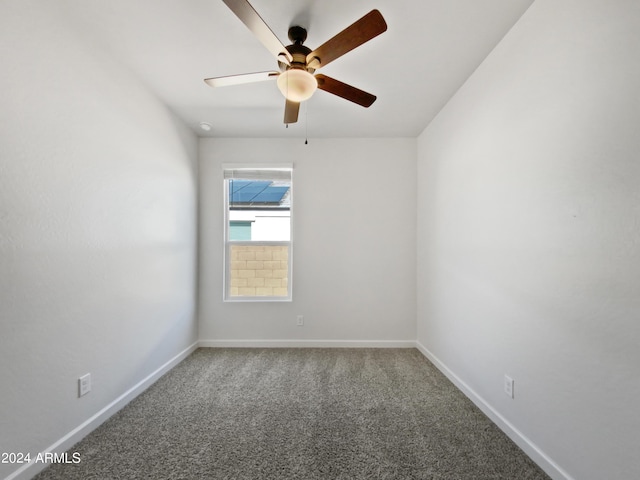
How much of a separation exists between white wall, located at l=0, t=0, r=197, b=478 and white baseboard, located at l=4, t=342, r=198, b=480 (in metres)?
0.03

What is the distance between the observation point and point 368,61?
6.89 ft

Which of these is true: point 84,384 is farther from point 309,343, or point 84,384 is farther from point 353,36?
point 353,36

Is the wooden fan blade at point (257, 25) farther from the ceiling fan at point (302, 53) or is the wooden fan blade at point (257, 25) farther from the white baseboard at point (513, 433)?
the white baseboard at point (513, 433)

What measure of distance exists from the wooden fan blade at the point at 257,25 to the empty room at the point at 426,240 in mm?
15

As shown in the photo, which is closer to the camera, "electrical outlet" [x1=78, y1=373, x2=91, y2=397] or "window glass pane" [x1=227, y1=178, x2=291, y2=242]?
"electrical outlet" [x1=78, y1=373, x2=91, y2=397]

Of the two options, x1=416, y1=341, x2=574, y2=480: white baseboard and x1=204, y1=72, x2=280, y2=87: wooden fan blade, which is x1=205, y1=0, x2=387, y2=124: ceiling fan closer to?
x1=204, y1=72, x2=280, y2=87: wooden fan blade

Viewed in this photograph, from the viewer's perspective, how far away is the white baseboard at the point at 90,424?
4.70 feet

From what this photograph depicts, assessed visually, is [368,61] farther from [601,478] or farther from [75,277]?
[601,478]

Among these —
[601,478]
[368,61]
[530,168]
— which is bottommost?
[601,478]

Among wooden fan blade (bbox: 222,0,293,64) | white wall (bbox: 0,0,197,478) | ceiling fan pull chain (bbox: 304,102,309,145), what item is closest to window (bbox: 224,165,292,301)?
ceiling fan pull chain (bbox: 304,102,309,145)

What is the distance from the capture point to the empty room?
1.31m

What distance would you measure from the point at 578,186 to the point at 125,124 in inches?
113

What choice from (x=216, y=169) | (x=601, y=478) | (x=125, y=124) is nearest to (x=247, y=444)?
(x=601, y=478)

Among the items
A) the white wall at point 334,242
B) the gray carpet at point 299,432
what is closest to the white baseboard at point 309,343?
the white wall at point 334,242
